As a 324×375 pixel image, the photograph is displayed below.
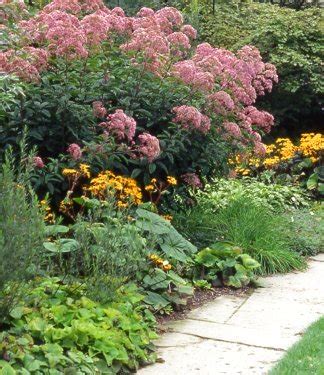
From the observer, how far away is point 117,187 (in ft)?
20.0

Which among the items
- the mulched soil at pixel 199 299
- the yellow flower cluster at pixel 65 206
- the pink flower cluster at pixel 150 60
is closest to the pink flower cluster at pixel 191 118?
the pink flower cluster at pixel 150 60

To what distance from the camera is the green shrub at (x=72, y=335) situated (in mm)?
4531

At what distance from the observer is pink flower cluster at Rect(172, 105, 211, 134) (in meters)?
6.70

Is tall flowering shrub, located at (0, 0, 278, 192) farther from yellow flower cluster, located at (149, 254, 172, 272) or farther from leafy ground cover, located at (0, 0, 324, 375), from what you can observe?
yellow flower cluster, located at (149, 254, 172, 272)

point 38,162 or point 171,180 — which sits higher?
point 38,162

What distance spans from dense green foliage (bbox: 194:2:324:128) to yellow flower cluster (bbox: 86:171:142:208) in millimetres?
6708

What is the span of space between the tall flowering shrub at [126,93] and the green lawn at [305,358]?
1945 millimetres

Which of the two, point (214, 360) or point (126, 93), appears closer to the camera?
point (214, 360)

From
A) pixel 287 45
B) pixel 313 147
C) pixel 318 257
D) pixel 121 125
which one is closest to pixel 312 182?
pixel 313 147

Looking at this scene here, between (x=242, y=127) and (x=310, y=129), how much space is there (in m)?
6.44

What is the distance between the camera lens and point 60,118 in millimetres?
6602

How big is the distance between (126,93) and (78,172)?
3.59ft

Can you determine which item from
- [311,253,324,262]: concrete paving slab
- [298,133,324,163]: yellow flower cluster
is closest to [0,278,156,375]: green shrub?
[311,253,324,262]: concrete paving slab

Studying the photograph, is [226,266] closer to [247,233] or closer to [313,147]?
[247,233]
